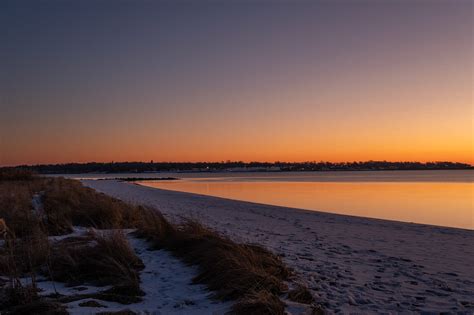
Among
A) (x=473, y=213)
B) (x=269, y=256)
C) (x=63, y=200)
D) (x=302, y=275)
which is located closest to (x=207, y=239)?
(x=269, y=256)

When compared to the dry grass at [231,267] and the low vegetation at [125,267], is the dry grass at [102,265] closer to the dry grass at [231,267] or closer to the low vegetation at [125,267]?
the low vegetation at [125,267]

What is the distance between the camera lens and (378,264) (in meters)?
7.67

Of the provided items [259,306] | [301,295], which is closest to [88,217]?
[301,295]

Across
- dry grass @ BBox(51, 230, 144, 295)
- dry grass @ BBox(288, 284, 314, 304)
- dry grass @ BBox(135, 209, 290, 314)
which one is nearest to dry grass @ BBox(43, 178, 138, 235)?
dry grass @ BBox(135, 209, 290, 314)

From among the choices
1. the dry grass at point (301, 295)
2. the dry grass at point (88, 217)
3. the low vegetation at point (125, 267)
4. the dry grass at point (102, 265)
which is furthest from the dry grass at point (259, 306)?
the dry grass at point (88, 217)

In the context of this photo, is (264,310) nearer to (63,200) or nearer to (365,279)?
(365,279)

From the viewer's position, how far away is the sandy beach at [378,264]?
5.35 metres

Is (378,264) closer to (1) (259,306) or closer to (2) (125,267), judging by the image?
(1) (259,306)

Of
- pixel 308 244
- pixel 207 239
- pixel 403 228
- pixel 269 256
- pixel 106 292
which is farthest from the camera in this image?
pixel 403 228

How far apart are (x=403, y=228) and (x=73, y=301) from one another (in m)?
12.1

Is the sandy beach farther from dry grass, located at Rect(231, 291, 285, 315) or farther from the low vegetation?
dry grass, located at Rect(231, 291, 285, 315)

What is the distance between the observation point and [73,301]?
197 inches

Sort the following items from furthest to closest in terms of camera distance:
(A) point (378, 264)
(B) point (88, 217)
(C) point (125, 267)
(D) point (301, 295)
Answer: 1. (B) point (88, 217)
2. (A) point (378, 264)
3. (C) point (125, 267)
4. (D) point (301, 295)

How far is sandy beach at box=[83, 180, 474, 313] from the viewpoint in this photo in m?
5.35
